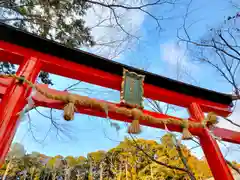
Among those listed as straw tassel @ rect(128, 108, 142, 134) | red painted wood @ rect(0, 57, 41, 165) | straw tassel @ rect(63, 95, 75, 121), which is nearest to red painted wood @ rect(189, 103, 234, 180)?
straw tassel @ rect(128, 108, 142, 134)

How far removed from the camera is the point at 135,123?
2.12 m

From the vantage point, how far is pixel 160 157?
19.1 ft

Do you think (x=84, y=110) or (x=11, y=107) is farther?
(x=84, y=110)

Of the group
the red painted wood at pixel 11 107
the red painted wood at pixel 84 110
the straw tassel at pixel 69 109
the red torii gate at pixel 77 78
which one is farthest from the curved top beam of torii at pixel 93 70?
the straw tassel at pixel 69 109

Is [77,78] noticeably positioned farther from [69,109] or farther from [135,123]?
[135,123]

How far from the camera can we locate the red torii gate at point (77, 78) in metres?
1.76

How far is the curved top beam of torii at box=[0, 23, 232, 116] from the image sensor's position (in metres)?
2.24

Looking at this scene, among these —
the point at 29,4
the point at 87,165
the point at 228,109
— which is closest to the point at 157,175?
the point at 87,165

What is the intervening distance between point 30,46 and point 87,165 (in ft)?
16.0

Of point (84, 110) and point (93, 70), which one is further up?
point (93, 70)

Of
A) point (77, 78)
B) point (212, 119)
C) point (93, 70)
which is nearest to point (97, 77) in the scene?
point (93, 70)

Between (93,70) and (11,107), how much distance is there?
4.02 feet

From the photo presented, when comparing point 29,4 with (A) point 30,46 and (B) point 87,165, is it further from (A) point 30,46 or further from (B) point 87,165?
(B) point 87,165

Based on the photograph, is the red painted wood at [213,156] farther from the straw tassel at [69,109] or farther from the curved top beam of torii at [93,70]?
the straw tassel at [69,109]
